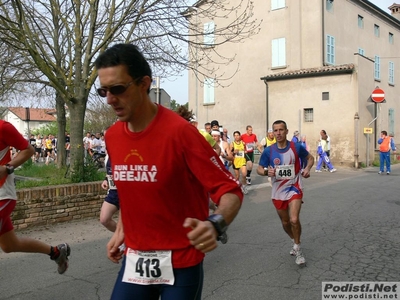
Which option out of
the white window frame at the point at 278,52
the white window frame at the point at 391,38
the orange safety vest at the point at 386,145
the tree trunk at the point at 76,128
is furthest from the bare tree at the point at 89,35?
the white window frame at the point at 391,38

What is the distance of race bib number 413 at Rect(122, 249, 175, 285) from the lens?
87.0 inches

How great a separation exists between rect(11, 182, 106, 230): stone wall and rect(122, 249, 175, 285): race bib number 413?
5657 millimetres

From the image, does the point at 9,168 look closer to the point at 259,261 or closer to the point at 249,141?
the point at 259,261

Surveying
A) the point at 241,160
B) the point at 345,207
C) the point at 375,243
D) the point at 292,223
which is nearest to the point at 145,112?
the point at 292,223

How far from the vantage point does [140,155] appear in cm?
224

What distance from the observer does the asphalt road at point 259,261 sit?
181 inches

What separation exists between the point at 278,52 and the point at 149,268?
2525 centimetres

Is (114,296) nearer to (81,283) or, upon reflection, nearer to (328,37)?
(81,283)

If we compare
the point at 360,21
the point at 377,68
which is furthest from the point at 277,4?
the point at 377,68

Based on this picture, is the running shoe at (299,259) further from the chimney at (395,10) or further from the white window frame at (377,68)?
the chimney at (395,10)

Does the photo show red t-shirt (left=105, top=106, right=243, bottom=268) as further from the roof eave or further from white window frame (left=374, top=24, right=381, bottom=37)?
white window frame (left=374, top=24, right=381, bottom=37)

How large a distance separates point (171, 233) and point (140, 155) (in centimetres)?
44

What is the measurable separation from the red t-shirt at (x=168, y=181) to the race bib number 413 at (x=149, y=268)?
3 centimetres

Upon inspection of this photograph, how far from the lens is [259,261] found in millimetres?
5574
